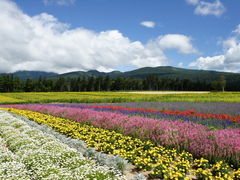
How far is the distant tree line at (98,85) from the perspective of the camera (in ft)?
393

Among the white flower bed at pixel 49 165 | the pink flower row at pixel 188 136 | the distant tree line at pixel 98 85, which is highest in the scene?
the distant tree line at pixel 98 85

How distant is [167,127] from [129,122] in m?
2.65

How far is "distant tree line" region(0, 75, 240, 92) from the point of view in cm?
11969

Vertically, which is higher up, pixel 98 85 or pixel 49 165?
pixel 98 85

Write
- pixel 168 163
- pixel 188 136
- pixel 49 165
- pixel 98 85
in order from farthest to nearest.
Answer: pixel 98 85 < pixel 188 136 < pixel 168 163 < pixel 49 165

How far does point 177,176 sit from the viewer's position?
16.7 feet

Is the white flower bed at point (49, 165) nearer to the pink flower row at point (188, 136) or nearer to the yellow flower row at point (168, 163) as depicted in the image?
the yellow flower row at point (168, 163)

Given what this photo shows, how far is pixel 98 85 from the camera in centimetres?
13875

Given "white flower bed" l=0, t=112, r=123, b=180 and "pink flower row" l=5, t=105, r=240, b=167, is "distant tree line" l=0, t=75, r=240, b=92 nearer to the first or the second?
"pink flower row" l=5, t=105, r=240, b=167

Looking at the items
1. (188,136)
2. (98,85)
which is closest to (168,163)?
(188,136)

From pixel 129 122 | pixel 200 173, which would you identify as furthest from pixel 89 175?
pixel 129 122

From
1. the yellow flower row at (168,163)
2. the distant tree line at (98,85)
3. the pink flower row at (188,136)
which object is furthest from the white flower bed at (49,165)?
the distant tree line at (98,85)

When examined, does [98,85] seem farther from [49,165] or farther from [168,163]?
[49,165]

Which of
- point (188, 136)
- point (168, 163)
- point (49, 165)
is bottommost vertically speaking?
point (168, 163)
